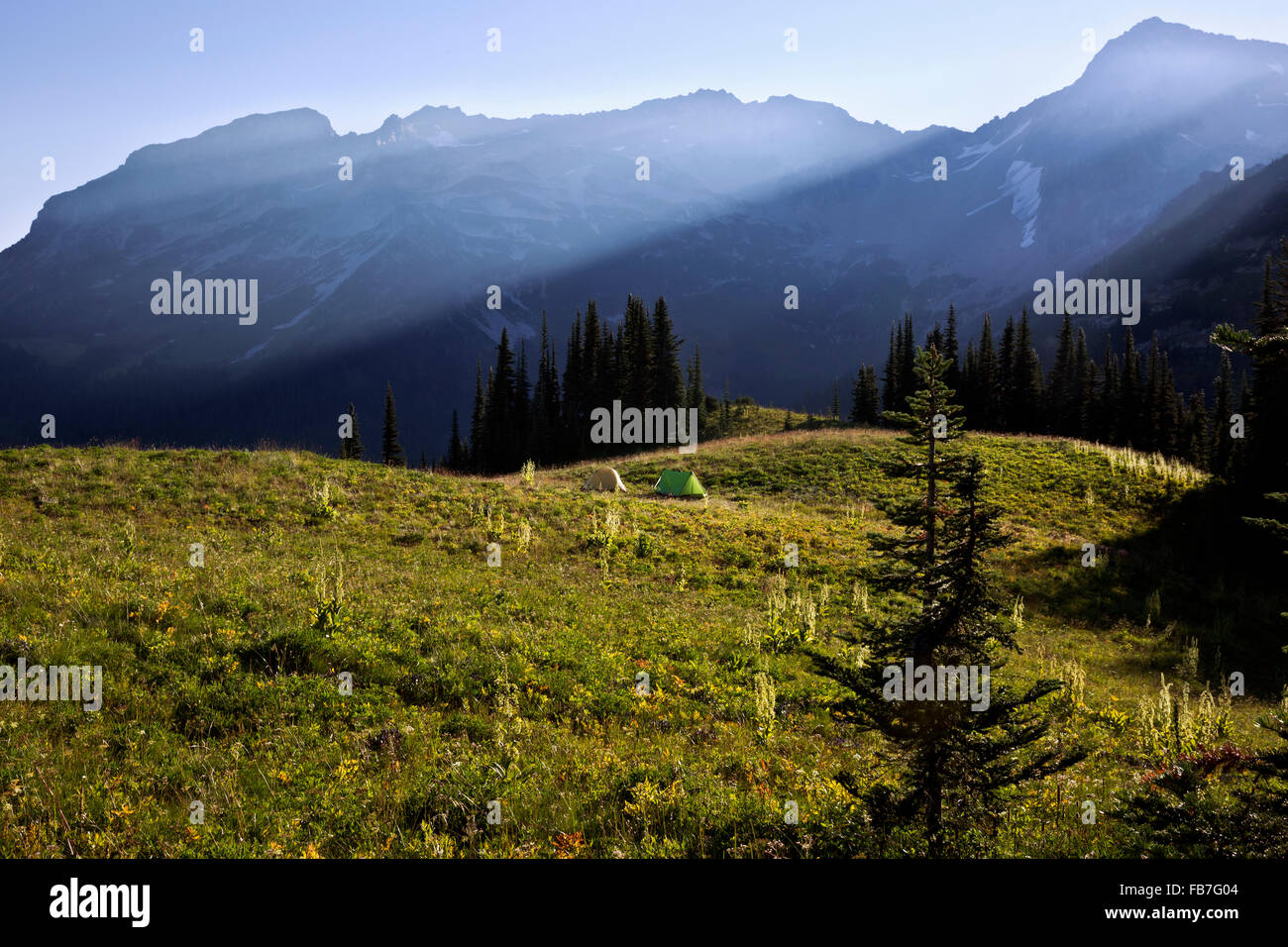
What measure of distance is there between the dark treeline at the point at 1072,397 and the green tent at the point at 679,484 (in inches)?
1950

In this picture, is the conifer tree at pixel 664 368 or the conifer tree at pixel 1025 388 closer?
the conifer tree at pixel 664 368

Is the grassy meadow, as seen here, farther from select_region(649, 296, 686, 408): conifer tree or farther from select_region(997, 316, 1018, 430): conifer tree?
select_region(997, 316, 1018, 430): conifer tree

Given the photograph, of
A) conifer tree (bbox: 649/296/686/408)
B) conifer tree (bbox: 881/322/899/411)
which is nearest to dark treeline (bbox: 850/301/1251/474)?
conifer tree (bbox: 881/322/899/411)

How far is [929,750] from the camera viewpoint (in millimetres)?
5332

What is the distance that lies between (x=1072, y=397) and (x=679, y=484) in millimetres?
76048

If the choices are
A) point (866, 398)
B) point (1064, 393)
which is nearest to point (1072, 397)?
point (1064, 393)

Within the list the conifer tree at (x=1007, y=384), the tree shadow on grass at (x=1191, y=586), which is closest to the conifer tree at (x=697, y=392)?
the conifer tree at (x=1007, y=384)

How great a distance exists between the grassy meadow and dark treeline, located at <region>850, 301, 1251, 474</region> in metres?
61.3

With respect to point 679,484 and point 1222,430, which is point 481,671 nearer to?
point 679,484

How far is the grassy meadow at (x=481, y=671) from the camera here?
6133 mm

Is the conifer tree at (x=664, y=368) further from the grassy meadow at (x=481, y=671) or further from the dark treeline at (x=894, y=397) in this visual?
the grassy meadow at (x=481, y=671)

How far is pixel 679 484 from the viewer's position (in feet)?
118

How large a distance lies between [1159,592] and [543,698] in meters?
22.8

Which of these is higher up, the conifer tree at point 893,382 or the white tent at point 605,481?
the conifer tree at point 893,382
